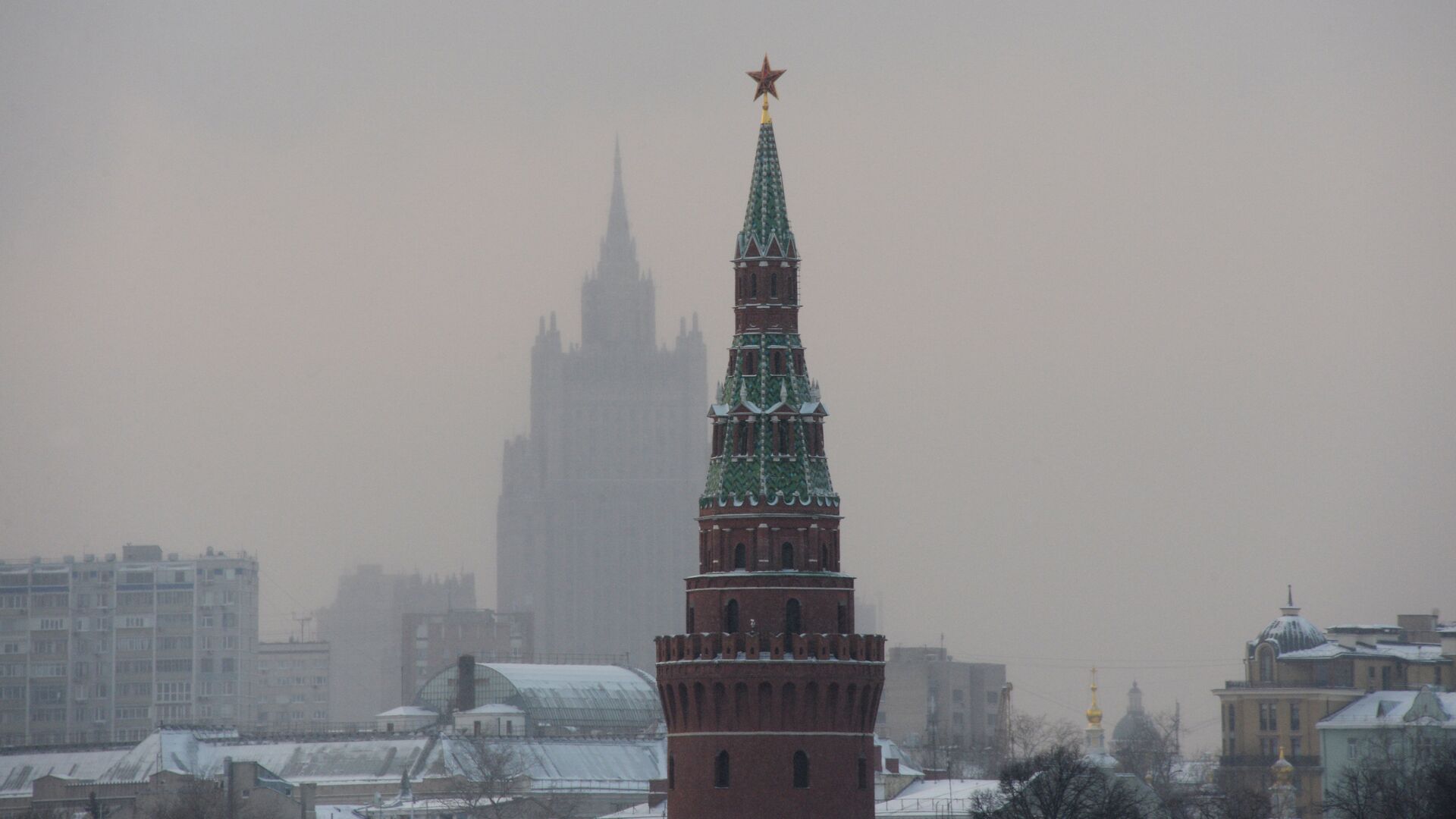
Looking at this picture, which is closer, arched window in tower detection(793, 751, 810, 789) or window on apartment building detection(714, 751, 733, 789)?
arched window in tower detection(793, 751, 810, 789)

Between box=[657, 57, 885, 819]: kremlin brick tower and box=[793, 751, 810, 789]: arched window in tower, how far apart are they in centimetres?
4

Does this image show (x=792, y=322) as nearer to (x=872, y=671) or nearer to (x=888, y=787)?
(x=872, y=671)

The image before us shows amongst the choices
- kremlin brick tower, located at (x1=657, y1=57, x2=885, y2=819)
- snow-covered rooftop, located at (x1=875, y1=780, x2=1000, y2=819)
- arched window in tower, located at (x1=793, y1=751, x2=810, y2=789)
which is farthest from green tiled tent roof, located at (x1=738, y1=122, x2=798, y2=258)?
snow-covered rooftop, located at (x1=875, y1=780, x2=1000, y2=819)

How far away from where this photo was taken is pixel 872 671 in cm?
11531

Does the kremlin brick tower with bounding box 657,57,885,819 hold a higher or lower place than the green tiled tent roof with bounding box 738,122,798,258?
lower

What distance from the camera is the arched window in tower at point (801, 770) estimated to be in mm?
114062

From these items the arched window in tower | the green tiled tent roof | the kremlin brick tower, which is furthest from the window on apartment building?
the green tiled tent roof

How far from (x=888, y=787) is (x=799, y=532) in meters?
79.2

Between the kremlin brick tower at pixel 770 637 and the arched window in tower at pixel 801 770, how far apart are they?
0.04m

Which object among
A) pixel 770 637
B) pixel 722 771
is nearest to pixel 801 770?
pixel 722 771

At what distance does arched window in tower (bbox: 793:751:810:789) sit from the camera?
374 ft

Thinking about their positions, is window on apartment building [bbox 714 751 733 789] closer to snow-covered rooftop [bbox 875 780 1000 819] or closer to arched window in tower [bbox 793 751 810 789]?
arched window in tower [bbox 793 751 810 789]

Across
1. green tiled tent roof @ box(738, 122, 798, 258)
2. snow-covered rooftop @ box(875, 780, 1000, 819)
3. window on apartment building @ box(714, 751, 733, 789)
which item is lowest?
snow-covered rooftop @ box(875, 780, 1000, 819)

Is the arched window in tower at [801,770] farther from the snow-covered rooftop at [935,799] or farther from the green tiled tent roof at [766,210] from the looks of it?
the snow-covered rooftop at [935,799]
